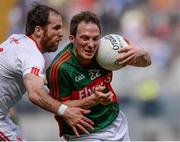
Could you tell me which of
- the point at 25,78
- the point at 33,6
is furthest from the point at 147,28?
the point at 25,78

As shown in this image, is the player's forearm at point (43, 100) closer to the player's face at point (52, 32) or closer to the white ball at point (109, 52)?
the white ball at point (109, 52)

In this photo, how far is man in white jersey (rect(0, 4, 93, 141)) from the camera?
6008 millimetres

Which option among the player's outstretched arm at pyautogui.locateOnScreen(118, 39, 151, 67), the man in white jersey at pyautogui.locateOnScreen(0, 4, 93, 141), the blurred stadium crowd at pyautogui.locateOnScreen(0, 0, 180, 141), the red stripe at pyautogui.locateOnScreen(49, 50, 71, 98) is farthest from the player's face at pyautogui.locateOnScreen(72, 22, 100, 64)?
the blurred stadium crowd at pyautogui.locateOnScreen(0, 0, 180, 141)

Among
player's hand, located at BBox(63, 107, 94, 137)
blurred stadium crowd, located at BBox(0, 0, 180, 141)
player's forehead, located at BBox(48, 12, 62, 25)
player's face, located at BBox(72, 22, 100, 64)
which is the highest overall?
player's forehead, located at BBox(48, 12, 62, 25)

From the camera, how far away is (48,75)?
6297 millimetres

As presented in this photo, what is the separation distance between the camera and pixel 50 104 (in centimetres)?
605

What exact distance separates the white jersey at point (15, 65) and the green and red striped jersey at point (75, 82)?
20 centimetres

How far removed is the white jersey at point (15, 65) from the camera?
612cm

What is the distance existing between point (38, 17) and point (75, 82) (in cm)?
80

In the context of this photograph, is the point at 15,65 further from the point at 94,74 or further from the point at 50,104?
the point at 94,74

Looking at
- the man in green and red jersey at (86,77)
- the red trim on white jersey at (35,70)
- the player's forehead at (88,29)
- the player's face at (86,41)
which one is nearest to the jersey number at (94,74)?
the man in green and red jersey at (86,77)

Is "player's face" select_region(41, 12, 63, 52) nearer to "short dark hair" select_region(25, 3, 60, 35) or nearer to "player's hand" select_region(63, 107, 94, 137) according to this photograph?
"short dark hair" select_region(25, 3, 60, 35)

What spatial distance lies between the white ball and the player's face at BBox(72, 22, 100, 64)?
8cm

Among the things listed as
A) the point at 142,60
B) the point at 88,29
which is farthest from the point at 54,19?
the point at 142,60
